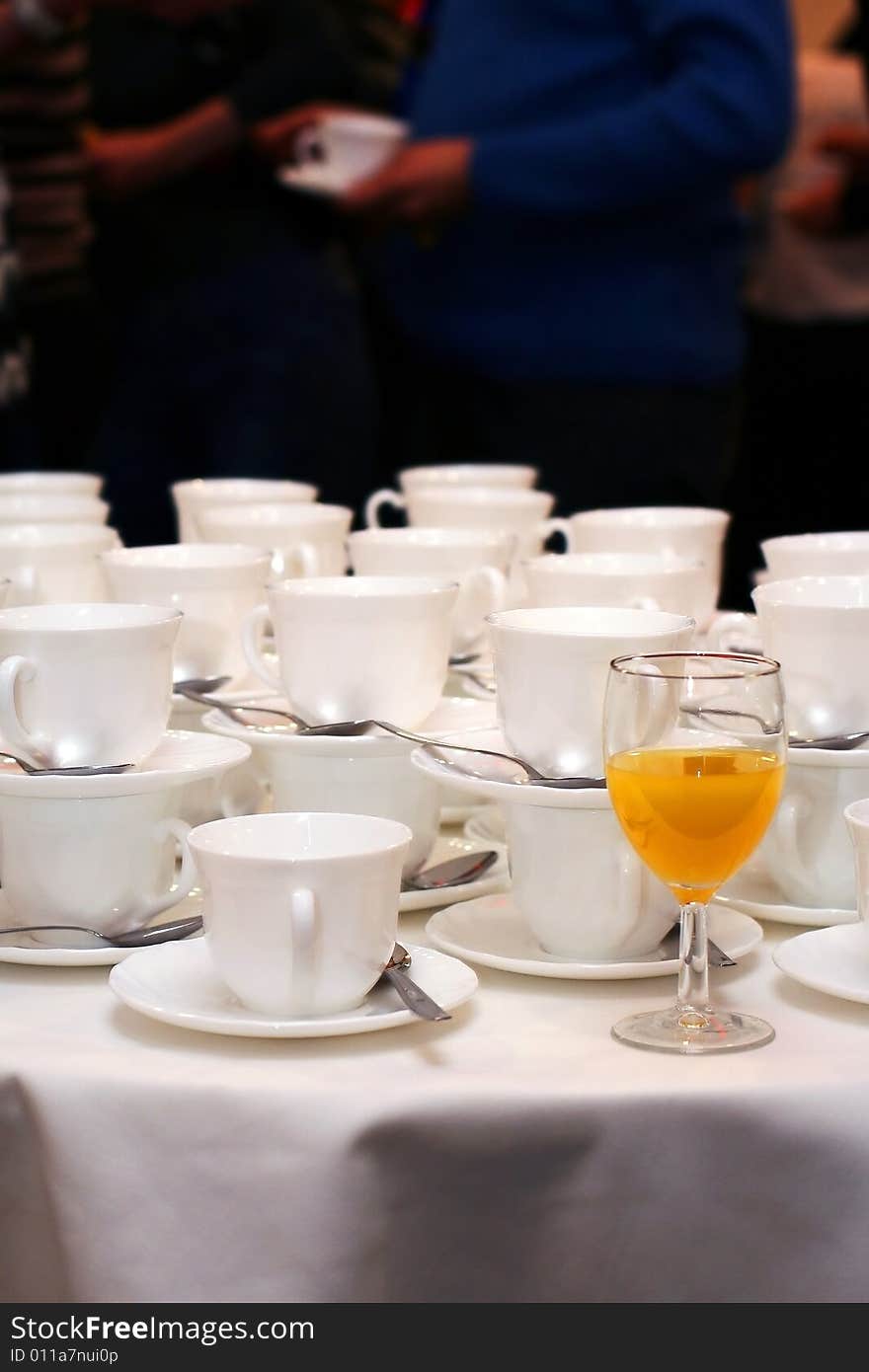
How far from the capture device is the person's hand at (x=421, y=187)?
2785 mm

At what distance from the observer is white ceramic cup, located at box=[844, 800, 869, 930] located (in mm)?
997

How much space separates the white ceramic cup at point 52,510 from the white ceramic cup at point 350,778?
655 mm

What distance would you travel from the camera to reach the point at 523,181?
2.76m

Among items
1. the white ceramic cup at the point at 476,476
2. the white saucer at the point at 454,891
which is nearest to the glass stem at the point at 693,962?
the white saucer at the point at 454,891

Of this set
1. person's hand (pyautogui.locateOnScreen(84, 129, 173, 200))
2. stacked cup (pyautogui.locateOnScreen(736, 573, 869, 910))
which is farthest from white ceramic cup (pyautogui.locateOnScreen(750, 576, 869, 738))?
person's hand (pyautogui.locateOnScreen(84, 129, 173, 200))

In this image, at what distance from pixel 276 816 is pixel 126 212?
7.82ft

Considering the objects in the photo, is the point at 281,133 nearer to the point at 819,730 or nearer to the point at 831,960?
the point at 819,730

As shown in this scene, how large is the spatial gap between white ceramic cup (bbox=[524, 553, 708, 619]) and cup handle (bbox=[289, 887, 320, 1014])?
0.49 meters

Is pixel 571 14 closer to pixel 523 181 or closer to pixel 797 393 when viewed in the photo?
pixel 523 181

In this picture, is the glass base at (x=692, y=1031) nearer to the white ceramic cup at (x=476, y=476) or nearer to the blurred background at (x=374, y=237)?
the white ceramic cup at (x=476, y=476)

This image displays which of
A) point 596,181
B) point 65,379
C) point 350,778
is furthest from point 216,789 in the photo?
point 65,379

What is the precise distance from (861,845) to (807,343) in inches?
132

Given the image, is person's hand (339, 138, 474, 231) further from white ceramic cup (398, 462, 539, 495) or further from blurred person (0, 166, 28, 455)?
white ceramic cup (398, 462, 539, 495)

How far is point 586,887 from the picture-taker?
1.06 metres
